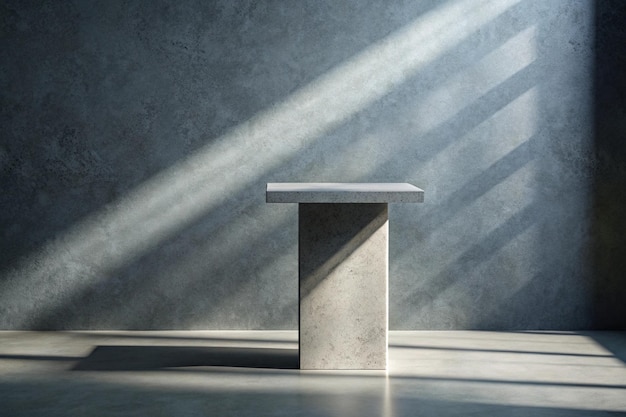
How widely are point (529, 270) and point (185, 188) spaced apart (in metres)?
2.36

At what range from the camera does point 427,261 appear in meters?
6.12

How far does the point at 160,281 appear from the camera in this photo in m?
6.09

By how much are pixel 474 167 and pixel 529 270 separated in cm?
79

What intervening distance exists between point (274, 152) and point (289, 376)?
1799mm

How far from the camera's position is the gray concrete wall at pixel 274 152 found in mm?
6000

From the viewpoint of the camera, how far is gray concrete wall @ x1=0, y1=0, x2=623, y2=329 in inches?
236

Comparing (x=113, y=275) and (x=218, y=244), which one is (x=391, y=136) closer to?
(x=218, y=244)

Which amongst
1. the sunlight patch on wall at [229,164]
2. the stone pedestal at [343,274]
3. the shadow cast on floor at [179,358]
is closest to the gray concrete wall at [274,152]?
the sunlight patch on wall at [229,164]

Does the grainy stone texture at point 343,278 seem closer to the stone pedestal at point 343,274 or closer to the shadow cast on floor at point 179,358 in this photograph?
the stone pedestal at point 343,274

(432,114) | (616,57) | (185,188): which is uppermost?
(616,57)

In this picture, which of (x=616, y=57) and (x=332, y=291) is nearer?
(x=332, y=291)

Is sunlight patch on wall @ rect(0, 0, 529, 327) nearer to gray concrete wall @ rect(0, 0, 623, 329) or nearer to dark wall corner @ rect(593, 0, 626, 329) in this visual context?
gray concrete wall @ rect(0, 0, 623, 329)

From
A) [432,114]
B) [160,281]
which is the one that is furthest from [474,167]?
[160,281]

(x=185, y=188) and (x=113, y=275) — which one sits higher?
(x=185, y=188)
